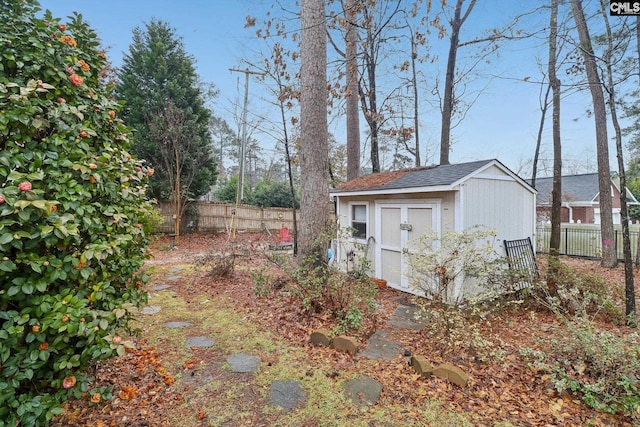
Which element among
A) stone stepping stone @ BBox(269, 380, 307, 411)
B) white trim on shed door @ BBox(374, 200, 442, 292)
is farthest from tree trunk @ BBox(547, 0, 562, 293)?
stone stepping stone @ BBox(269, 380, 307, 411)

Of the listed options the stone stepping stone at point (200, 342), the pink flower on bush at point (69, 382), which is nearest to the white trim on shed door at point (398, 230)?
the stone stepping stone at point (200, 342)

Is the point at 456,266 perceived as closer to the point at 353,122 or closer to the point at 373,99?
the point at 353,122

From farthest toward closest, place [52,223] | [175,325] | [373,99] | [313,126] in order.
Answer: [373,99] < [313,126] < [175,325] < [52,223]

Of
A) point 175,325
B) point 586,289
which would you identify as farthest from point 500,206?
point 175,325

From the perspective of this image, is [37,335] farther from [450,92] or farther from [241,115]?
[241,115]

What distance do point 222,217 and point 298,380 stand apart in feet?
39.6

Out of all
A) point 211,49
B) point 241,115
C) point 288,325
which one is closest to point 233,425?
point 288,325

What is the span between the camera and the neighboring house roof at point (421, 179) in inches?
205

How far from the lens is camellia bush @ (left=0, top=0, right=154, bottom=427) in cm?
152

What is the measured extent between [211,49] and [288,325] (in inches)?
468

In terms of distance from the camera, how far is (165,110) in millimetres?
11617

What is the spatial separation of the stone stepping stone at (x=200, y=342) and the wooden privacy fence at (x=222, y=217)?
9269mm

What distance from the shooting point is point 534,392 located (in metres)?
2.78

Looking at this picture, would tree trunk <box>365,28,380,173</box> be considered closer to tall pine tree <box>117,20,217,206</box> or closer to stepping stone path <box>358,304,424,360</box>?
tall pine tree <box>117,20,217,206</box>
